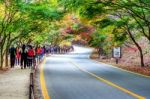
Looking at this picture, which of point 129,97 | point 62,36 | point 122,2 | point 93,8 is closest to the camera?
point 129,97

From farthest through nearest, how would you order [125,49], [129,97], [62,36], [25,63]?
[62,36], [125,49], [25,63], [129,97]

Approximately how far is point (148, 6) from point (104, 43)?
34.1 metres

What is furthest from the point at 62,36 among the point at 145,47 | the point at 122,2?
the point at 122,2

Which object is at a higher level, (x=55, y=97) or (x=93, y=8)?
(x=93, y=8)

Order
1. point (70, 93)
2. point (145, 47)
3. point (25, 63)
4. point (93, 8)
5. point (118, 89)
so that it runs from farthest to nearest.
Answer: point (145, 47)
point (25, 63)
point (93, 8)
point (118, 89)
point (70, 93)

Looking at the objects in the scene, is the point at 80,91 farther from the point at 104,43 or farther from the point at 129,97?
the point at 104,43

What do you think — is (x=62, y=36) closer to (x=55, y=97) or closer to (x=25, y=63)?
(x=25, y=63)

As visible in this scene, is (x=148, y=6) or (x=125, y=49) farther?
(x=125, y=49)

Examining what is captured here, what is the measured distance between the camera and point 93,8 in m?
30.6

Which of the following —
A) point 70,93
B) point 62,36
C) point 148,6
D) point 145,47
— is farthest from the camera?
point 62,36

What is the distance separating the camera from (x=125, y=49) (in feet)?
194

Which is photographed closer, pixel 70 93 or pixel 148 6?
pixel 70 93

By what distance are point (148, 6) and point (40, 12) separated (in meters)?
9.02

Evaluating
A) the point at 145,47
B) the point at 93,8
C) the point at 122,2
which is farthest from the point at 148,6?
the point at 145,47
